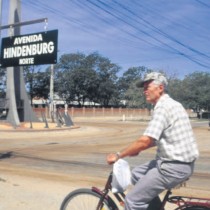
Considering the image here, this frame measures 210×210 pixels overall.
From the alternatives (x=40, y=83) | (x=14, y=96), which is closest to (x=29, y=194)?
(x=14, y=96)

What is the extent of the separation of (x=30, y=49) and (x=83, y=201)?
952 inches

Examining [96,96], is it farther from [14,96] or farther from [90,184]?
[90,184]

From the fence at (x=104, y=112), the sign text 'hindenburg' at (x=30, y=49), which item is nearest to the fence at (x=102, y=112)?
the fence at (x=104, y=112)

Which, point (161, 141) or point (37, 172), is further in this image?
point (37, 172)

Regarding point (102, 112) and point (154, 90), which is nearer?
point (154, 90)

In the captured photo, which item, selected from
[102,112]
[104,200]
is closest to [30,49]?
[104,200]

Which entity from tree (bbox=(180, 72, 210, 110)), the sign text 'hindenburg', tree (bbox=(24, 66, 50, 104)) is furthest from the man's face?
tree (bbox=(24, 66, 50, 104))

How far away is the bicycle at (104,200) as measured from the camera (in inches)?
159

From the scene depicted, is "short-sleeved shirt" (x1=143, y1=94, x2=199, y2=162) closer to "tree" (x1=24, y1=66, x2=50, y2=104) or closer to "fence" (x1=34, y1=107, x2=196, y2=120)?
"fence" (x1=34, y1=107, x2=196, y2=120)

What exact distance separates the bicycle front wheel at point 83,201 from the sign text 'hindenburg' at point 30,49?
22.3 m

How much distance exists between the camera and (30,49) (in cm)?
2788

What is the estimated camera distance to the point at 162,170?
13.1ft

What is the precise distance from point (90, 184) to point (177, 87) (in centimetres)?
6256

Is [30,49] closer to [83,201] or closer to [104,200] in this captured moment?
[83,201]
